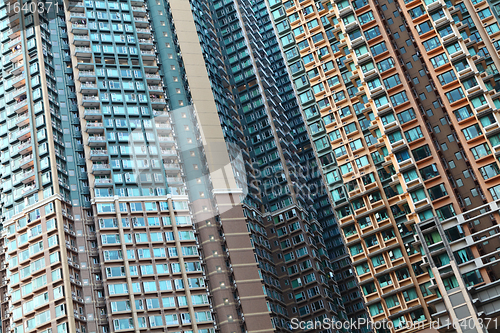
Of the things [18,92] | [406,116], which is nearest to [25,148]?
[18,92]

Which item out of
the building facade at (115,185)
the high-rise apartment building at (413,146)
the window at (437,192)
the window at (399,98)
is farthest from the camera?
the building facade at (115,185)

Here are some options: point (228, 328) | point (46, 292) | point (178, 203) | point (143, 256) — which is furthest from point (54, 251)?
point (228, 328)

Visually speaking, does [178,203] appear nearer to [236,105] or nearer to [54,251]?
[54,251]

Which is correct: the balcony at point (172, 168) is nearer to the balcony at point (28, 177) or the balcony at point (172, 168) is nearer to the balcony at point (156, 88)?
the balcony at point (156, 88)

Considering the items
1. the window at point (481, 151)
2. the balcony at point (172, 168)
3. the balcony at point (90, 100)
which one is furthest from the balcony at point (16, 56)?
the window at point (481, 151)

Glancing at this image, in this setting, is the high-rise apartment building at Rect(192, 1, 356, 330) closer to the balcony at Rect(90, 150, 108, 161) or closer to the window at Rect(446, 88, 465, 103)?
the balcony at Rect(90, 150, 108, 161)

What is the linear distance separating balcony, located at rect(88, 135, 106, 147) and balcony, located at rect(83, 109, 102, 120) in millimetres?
3647

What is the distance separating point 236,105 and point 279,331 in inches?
1893

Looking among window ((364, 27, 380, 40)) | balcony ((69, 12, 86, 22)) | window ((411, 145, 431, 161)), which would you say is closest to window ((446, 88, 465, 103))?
window ((411, 145, 431, 161))

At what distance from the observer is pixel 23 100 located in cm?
11125

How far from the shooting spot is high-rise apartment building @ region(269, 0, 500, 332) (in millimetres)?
69812

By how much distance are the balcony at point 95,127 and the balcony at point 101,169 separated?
6.83 m

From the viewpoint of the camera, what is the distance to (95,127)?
109 meters

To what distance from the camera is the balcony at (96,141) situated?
352ft
